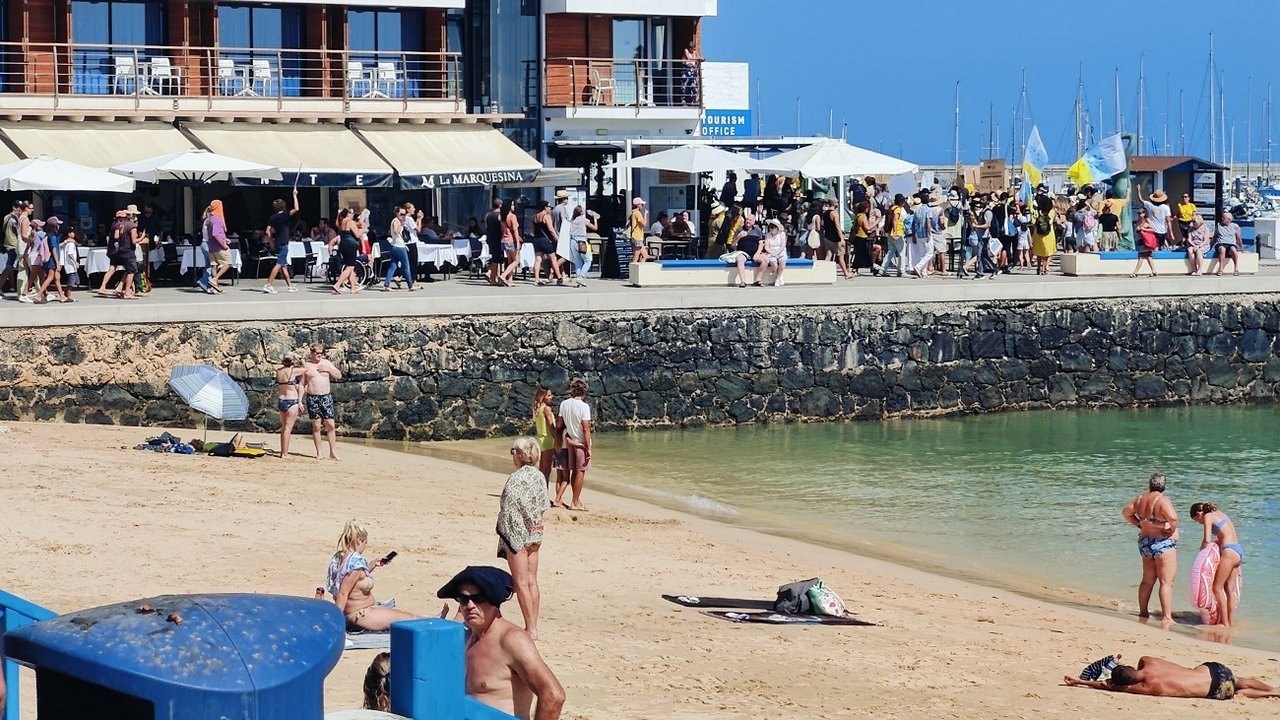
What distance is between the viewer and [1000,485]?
21.7 m

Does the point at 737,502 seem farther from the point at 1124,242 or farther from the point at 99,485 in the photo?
the point at 1124,242

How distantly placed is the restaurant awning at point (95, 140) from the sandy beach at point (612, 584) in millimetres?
10366

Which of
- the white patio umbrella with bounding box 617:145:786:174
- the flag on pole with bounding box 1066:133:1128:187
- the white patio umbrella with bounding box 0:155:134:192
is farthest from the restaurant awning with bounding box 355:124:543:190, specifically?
the flag on pole with bounding box 1066:133:1128:187

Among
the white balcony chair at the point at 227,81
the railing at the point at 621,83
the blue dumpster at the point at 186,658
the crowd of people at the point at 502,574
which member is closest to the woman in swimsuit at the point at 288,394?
the crowd of people at the point at 502,574

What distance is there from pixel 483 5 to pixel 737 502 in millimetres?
19059

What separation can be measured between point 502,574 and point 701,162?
24.6m

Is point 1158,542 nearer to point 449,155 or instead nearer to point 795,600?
point 795,600

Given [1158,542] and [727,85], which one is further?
[727,85]

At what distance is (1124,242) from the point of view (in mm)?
33875

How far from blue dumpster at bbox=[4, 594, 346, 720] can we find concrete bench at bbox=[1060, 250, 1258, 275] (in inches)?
1070

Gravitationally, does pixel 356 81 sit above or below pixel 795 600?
above

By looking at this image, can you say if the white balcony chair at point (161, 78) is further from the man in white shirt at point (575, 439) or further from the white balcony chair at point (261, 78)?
the man in white shirt at point (575, 439)

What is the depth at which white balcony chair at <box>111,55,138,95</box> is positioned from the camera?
31406mm

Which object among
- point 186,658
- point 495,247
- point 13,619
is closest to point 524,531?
point 13,619
